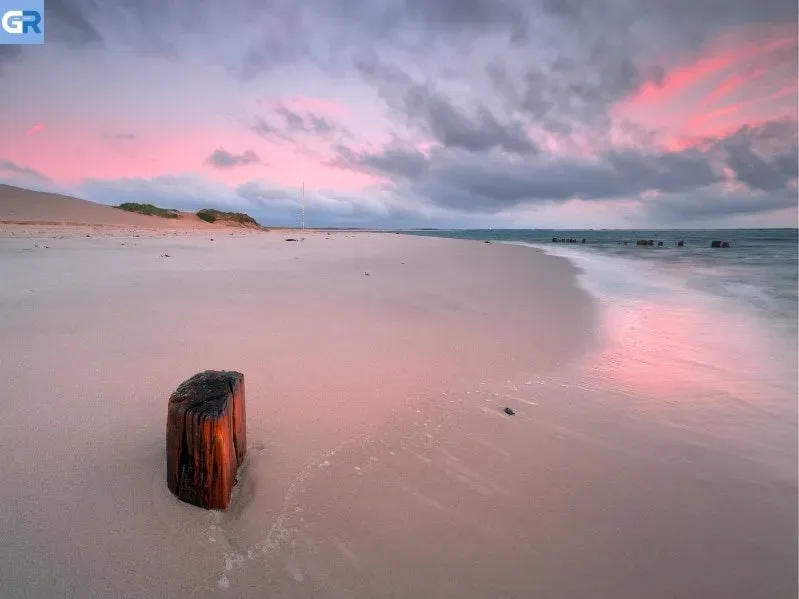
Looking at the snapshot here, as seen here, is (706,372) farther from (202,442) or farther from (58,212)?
(58,212)

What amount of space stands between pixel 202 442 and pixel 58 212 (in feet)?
142

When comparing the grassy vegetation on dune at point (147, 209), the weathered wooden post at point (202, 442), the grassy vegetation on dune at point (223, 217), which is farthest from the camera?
the grassy vegetation on dune at point (223, 217)

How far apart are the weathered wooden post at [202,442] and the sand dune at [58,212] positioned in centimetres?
3505

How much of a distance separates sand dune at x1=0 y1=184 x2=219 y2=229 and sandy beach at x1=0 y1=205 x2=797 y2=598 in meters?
33.4

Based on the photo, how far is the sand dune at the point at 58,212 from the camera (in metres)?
29.3

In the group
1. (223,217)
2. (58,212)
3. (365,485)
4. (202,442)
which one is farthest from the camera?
(223,217)

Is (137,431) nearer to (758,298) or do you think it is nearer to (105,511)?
(105,511)

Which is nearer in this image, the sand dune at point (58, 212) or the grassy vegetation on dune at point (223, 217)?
the sand dune at point (58, 212)

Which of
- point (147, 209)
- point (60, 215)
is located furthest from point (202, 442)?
point (147, 209)

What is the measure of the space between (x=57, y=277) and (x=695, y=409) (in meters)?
11.4

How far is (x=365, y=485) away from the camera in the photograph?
2379 millimetres

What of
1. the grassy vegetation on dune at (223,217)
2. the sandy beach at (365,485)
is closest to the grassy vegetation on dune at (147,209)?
the grassy vegetation on dune at (223,217)

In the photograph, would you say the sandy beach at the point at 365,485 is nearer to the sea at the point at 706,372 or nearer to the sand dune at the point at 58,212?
the sea at the point at 706,372

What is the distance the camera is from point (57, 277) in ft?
26.9
